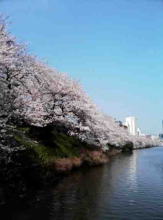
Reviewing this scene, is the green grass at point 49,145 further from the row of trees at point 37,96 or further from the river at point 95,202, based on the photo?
the river at point 95,202

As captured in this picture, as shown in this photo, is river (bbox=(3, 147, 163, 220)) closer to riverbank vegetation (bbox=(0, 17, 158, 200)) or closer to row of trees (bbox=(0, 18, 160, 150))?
riverbank vegetation (bbox=(0, 17, 158, 200))

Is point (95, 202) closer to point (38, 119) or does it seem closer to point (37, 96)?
point (38, 119)

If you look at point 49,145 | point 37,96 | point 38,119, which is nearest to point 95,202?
point 38,119

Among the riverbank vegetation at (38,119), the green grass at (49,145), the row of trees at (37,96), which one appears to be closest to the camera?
the riverbank vegetation at (38,119)

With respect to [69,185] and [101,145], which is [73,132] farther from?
[69,185]

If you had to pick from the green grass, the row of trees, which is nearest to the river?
the green grass

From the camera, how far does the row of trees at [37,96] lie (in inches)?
1028

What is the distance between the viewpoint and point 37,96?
→ 36969 mm

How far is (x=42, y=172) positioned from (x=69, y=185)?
2.20 m

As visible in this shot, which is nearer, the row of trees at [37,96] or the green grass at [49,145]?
the row of trees at [37,96]

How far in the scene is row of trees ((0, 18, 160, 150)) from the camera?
85.7 ft

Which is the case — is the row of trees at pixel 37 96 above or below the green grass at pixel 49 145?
above

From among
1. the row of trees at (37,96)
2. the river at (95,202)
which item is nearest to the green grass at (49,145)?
the row of trees at (37,96)

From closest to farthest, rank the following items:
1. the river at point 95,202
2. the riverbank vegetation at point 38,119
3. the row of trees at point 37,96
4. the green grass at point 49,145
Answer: the river at point 95,202 → the riverbank vegetation at point 38,119 → the row of trees at point 37,96 → the green grass at point 49,145
